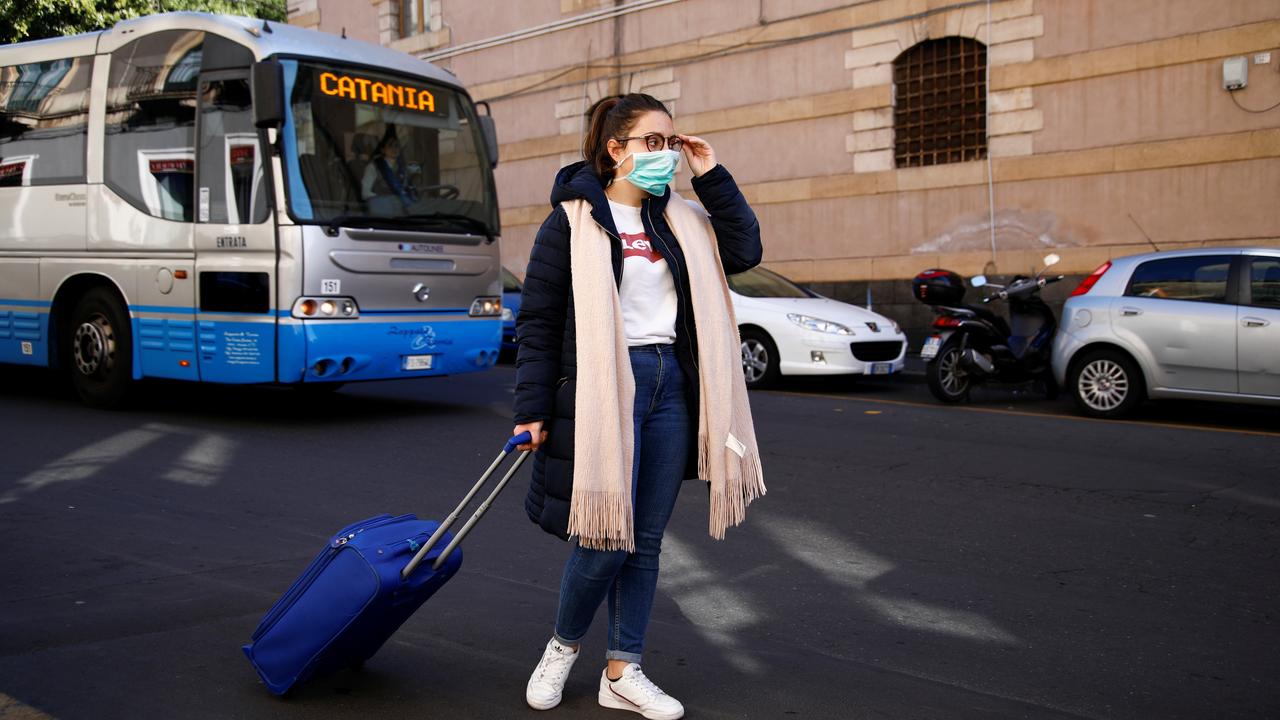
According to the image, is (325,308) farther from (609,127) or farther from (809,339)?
(609,127)

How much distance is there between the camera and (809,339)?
12.7m

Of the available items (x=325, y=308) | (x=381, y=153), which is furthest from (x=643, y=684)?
A: (x=381, y=153)

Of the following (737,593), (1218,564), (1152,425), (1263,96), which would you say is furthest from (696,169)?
(1263,96)

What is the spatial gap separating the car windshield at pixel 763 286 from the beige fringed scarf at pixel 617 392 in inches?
389

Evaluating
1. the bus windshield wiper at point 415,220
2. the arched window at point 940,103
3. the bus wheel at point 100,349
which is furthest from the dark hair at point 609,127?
the arched window at point 940,103

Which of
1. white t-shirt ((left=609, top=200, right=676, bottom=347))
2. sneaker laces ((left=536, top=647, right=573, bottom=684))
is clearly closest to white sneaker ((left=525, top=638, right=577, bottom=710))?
sneaker laces ((left=536, top=647, right=573, bottom=684))

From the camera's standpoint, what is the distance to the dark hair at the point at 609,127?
3475mm

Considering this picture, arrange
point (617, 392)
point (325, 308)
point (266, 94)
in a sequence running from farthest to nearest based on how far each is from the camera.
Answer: point (325, 308) < point (266, 94) < point (617, 392)

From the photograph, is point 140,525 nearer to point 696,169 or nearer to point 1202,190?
point 696,169

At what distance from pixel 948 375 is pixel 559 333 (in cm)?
895

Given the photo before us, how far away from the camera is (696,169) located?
3.55 metres

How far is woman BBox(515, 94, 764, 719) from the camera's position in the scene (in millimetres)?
3324

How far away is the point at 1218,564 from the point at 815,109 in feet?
45.7

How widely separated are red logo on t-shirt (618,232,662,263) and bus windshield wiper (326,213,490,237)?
20.5ft
